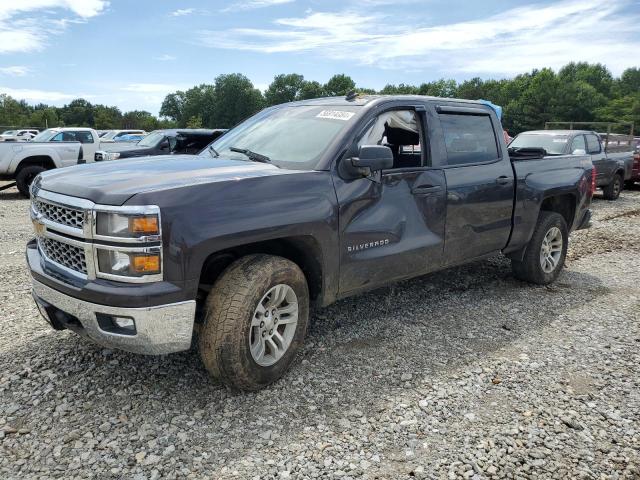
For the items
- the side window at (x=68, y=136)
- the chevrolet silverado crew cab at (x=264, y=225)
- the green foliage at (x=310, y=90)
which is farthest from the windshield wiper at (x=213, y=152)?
the green foliage at (x=310, y=90)

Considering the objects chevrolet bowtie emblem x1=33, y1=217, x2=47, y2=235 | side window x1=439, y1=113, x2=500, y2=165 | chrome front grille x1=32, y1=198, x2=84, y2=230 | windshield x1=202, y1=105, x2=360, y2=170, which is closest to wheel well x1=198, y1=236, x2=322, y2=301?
windshield x1=202, y1=105, x2=360, y2=170

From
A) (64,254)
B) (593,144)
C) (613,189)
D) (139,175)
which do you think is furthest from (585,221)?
(613,189)

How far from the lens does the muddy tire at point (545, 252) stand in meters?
5.68

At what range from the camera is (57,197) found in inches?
123

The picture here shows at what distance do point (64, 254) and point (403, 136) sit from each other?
2726 millimetres

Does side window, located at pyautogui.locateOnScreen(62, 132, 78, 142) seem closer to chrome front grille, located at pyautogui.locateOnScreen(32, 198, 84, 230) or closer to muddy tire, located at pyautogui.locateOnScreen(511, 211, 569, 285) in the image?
chrome front grille, located at pyautogui.locateOnScreen(32, 198, 84, 230)

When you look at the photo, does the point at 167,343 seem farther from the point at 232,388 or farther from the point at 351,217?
the point at 351,217

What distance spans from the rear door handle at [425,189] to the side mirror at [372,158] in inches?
22.4

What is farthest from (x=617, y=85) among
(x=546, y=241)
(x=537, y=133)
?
(x=546, y=241)

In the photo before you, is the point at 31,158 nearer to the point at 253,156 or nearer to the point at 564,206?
the point at 253,156

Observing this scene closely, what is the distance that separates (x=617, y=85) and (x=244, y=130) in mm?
118538

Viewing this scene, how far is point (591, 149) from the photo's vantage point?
505 inches

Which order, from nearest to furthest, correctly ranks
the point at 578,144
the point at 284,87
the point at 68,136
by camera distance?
1. the point at 578,144
2. the point at 68,136
3. the point at 284,87

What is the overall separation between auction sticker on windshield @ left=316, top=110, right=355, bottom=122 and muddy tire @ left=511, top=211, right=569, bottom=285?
276cm
